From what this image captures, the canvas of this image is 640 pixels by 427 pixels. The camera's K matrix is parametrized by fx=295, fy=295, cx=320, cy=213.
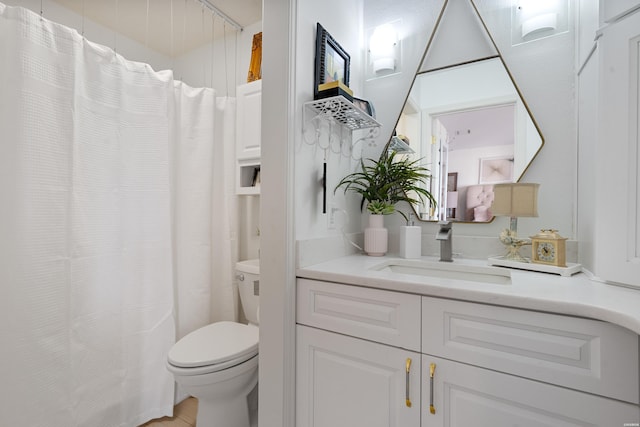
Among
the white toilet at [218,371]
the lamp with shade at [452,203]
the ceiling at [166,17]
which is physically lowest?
the white toilet at [218,371]

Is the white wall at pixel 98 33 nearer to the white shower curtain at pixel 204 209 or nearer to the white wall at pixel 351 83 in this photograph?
the white shower curtain at pixel 204 209

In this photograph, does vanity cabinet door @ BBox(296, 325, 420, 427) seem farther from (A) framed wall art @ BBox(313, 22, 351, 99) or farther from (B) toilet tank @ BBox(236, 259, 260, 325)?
(A) framed wall art @ BBox(313, 22, 351, 99)

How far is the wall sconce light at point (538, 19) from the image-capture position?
127 centimetres

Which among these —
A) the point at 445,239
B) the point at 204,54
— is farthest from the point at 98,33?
the point at 445,239

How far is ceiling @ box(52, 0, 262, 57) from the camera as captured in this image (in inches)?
79.9

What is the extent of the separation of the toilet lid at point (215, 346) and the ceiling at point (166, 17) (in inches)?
83.1

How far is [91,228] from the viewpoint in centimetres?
140

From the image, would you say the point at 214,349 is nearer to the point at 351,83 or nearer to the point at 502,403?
the point at 502,403

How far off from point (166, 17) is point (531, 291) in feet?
8.93

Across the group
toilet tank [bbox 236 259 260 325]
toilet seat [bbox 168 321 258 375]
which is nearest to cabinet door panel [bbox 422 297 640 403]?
toilet seat [bbox 168 321 258 375]

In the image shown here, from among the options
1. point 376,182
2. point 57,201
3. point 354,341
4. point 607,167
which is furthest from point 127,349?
point 607,167

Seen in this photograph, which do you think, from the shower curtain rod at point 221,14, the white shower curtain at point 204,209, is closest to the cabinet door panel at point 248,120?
the white shower curtain at point 204,209

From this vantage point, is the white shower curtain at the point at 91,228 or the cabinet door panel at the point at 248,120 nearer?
the white shower curtain at the point at 91,228

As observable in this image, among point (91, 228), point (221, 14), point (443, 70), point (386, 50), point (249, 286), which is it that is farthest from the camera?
point (221, 14)
